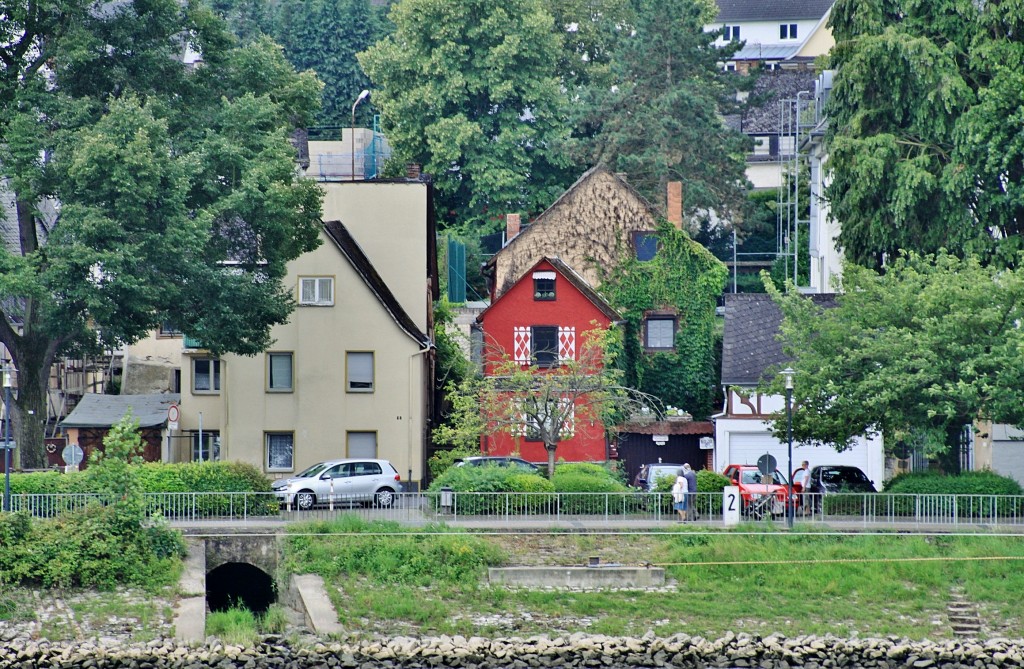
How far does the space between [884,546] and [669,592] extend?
5564 mm

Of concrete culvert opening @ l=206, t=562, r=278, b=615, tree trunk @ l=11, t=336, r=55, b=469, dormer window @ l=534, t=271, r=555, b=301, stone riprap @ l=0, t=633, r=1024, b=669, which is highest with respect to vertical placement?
dormer window @ l=534, t=271, r=555, b=301

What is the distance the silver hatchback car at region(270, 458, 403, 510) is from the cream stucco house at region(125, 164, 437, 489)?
6.34 metres

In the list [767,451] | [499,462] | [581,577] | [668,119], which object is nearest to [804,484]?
[499,462]

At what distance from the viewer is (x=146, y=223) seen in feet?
155

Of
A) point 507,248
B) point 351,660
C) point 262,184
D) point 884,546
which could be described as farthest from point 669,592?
point 507,248

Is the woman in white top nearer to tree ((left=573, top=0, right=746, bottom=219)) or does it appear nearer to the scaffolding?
the scaffolding

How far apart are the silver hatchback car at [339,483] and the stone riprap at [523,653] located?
10.0 meters

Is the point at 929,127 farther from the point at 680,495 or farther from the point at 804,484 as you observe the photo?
the point at 680,495

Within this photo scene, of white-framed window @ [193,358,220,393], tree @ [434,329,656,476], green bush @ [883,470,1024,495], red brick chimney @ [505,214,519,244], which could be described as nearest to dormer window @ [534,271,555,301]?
tree @ [434,329,656,476]

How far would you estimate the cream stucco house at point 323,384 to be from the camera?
55844 mm

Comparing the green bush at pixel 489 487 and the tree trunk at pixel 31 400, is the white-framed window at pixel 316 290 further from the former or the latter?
the green bush at pixel 489 487

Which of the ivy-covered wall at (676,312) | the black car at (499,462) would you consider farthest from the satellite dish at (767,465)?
the ivy-covered wall at (676,312)

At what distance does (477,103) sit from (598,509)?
41962mm

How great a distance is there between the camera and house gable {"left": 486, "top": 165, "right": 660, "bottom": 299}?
67688 millimetres
